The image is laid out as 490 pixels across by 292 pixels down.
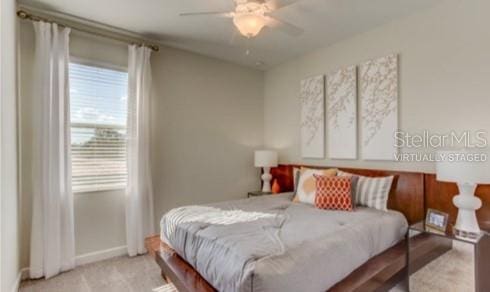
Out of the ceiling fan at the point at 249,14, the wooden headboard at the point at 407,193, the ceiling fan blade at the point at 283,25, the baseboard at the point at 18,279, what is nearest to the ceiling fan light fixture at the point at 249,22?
the ceiling fan at the point at 249,14

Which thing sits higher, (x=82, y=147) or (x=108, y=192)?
(x=82, y=147)

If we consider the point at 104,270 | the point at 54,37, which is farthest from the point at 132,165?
the point at 54,37

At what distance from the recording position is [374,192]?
2.67 m

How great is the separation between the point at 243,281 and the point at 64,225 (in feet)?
7.62

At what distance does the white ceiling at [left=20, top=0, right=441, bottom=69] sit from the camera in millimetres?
2514

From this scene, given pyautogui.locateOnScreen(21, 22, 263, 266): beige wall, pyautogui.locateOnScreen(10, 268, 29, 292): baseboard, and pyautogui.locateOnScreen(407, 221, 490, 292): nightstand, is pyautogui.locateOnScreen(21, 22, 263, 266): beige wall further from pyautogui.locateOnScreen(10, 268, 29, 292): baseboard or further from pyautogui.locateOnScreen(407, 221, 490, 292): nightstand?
pyautogui.locateOnScreen(407, 221, 490, 292): nightstand

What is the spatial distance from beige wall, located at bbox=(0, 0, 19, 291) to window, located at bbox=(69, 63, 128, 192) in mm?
539

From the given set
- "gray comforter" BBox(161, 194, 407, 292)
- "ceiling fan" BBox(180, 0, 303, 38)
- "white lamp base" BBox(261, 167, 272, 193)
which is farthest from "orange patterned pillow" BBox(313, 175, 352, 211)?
"ceiling fan" BBox(180, 0, 303, 38)

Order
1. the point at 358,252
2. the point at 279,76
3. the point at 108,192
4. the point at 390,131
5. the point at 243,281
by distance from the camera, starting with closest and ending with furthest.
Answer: the point at 243,281 < the point at 358,252 < the point at 390,131 < the point at 108,192 < the point at 279,76

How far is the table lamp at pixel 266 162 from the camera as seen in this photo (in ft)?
13.1

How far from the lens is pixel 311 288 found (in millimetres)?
1489

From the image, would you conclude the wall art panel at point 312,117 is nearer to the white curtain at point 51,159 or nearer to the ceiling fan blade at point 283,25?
the ceiling fan blade at point 283,25

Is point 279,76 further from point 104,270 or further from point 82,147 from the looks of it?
point 104,270

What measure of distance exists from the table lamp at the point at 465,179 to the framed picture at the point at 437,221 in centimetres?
9
